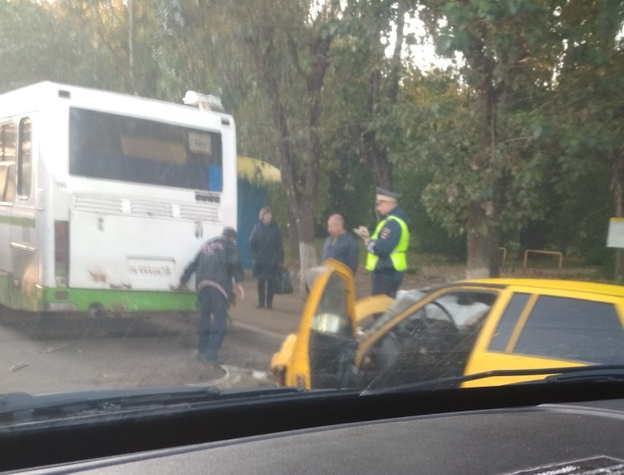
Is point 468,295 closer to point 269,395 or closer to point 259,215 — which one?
point 269,395

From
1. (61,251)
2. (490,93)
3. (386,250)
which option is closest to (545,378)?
(386,250)

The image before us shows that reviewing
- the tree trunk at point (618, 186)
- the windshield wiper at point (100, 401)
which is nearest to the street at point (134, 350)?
the windshield wiper at point (100, 401)

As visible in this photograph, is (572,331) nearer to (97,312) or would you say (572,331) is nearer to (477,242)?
(97,312)

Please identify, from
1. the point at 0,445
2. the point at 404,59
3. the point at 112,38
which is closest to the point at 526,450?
the point at 0,445

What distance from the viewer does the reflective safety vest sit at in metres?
6.05

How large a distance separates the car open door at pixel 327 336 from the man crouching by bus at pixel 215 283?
0.98m

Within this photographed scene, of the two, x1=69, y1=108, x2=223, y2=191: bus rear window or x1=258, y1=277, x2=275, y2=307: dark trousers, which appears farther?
x1=258, y1=277, x2=275, y2=307: dark trousers

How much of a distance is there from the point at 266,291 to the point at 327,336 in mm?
1864

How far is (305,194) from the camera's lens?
6633 millimetres

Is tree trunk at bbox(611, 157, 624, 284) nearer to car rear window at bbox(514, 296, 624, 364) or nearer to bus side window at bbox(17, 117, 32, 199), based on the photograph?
car rear window at bbox(514, 296, 624, 364)

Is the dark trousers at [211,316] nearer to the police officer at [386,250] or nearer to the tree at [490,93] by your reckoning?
the police officer at [386,250]

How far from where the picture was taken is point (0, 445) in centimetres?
253

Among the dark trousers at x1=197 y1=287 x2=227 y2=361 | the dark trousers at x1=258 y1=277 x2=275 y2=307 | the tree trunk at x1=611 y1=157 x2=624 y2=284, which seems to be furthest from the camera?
the tree trunk at x1=611 y1=157 x2=624 y2=284

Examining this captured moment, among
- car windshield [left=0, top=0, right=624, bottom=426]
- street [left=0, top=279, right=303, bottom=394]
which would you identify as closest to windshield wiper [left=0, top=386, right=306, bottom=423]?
car windshield [left=0, top=0, right=624, bottom=426]
